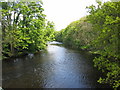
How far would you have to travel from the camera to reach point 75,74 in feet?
34.2

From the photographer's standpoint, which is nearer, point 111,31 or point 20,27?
point 111,31

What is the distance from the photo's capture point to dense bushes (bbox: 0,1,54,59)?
53.0ft

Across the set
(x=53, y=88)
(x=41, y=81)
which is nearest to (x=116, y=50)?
(x=53, y=88)

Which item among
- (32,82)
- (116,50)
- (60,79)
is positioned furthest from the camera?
(60,79)

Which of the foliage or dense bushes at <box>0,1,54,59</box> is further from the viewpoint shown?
dense bushes at <box>0,1,54,59</box>

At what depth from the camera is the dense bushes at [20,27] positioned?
1615 centimetres

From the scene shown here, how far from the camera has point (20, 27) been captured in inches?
751

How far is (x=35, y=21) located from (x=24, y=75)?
A: 44.3 ft

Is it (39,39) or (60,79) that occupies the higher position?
(39,39)

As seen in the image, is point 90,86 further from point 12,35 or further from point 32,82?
point 12,35

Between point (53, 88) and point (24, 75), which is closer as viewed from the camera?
point (53, 88)

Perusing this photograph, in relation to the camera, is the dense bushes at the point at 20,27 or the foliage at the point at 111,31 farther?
the dense bushes at the point at 20,27

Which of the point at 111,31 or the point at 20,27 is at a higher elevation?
the point at 20,27

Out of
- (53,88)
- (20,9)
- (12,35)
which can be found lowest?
(53,88)
